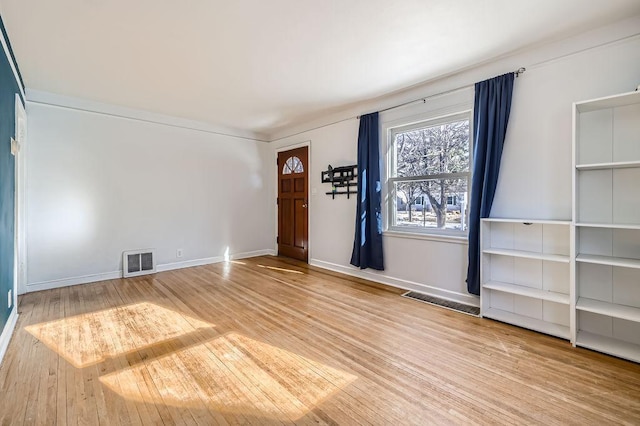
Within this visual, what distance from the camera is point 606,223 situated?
90.0 inches

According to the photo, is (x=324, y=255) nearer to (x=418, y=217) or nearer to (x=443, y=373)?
(x=418, y=217)

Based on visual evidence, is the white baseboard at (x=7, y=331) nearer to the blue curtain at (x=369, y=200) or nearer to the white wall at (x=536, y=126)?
the blue curtain at (x=369, y=200)

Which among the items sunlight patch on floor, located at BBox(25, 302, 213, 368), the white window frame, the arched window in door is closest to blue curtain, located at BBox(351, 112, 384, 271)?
the white window frame

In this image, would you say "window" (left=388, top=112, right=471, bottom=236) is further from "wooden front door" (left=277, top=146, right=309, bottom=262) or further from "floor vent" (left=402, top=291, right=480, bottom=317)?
"wooden front door" (left=277, top=146, right=309, bottom=262)

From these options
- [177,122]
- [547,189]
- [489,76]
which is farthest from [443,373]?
[177,122]

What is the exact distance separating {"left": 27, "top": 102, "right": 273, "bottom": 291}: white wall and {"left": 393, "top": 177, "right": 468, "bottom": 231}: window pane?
3.21 metres

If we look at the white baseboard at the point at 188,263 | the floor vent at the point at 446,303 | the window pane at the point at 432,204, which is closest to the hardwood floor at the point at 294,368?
the floor vent at the point at 446,303

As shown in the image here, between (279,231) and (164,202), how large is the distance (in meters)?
2.22

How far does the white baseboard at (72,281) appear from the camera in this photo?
12.2 ft

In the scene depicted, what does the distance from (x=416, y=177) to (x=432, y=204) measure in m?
0.40

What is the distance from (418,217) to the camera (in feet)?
12.2

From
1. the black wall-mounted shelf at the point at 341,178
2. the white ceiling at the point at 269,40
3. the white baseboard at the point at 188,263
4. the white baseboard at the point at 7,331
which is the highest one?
the white ceiling at the point at 269,40

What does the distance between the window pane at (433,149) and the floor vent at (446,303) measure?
1.51 meters

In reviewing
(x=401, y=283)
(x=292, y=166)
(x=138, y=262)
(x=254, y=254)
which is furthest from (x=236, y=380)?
(x=292, y=166)
